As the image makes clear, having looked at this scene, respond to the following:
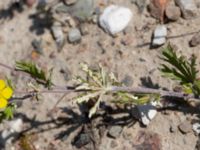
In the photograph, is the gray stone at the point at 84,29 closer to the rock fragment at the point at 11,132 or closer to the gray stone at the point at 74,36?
the gray stone at the point at 74,36

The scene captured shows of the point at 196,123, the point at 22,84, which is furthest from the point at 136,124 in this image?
the point at 22,84

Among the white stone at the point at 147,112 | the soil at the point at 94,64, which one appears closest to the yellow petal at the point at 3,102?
the soil at the point at 94,64

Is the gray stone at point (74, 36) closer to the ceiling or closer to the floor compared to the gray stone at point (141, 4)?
closer to the floor

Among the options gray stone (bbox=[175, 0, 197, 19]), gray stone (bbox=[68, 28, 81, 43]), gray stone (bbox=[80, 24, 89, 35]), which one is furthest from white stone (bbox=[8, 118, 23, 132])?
gray stone (bbox=[175, 0, 197, 19])

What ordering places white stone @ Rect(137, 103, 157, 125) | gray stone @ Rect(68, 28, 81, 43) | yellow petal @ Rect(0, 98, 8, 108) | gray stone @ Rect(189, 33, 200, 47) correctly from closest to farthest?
yellow petal @ Rect(0, 98, 8, 108) → white stone @ Rect(137, 103, 157, 125) → gray stone @ Rect(189, 33, 200, 47) → gray stone @ Rect(68, 28, 81, 43)

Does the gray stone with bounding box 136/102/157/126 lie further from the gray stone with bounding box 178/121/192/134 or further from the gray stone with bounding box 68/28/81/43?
the gray stone with bounding box 68/28/81/43
